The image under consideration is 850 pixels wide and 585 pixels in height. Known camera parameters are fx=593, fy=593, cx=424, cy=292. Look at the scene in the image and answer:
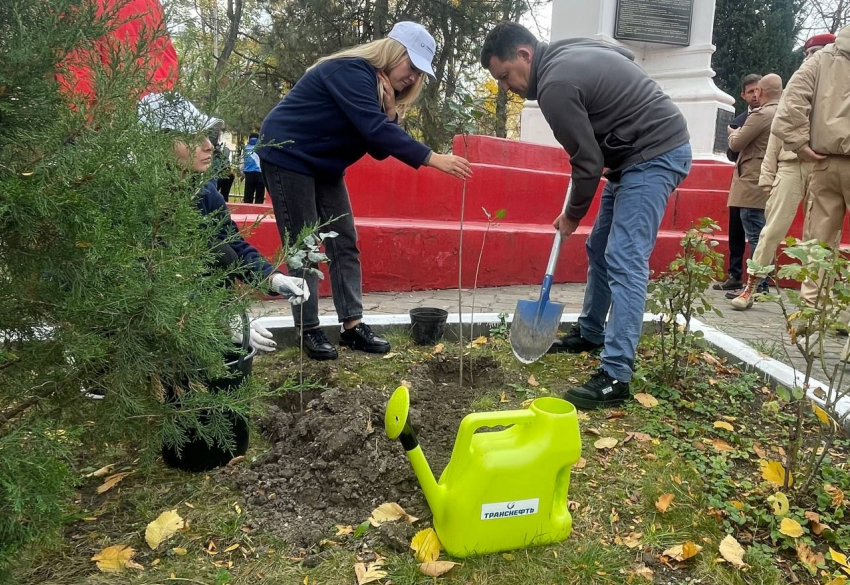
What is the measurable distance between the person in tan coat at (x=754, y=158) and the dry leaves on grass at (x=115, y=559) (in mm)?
5074

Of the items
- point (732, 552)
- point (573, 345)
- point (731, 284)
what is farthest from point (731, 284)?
point (732, 552)

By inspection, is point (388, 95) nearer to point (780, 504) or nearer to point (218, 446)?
point (218, 446)

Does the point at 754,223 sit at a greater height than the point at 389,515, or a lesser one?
greater

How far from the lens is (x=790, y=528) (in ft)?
5.89

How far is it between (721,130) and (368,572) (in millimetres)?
8058

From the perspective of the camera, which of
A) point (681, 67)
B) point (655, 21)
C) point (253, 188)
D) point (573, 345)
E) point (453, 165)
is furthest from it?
point (253, 188)

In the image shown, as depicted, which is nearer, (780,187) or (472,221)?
(780,187)

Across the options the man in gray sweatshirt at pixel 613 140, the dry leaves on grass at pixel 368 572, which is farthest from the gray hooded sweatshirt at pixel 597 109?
the dry leaves on grass at pixel 368 572

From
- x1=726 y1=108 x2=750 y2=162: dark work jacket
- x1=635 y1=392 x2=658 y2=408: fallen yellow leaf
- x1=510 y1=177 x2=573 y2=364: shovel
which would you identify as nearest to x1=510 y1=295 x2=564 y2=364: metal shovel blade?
x1=510 y1=177 x2=573 y2=364: shovel

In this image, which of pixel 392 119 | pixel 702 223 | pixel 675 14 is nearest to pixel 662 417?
pixel 702 223

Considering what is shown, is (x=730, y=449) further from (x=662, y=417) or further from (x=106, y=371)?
(x=106, y=371)

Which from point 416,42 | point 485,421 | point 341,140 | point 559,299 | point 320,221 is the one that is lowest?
point 559,299

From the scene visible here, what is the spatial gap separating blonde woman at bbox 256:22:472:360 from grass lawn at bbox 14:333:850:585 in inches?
32.8

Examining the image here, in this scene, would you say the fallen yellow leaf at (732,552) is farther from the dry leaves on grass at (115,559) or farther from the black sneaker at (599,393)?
the dry leaves on grass at (115,559)
